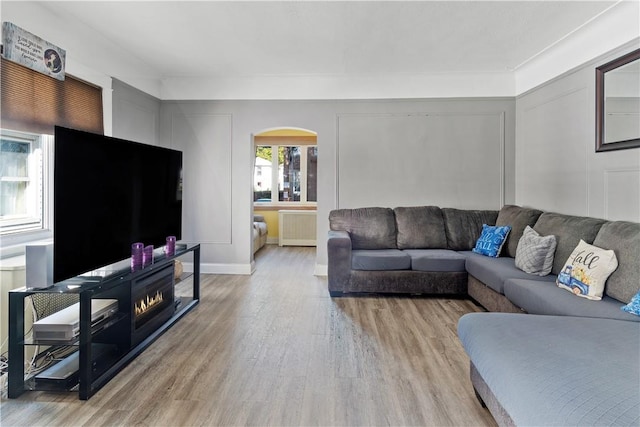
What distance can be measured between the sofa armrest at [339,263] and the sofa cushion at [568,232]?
1.92 meters

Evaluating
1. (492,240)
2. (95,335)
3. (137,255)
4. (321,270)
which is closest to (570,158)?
(492,240)

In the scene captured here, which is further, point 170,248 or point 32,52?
point 170,248

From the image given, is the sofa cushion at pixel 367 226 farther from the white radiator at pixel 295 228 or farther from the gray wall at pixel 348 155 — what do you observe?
the white radiator at pixel 295 228

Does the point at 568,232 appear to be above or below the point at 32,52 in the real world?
below

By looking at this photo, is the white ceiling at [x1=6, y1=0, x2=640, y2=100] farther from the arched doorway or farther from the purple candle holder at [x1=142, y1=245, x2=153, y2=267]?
the arched doorway

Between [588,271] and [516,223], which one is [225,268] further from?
[588,271]

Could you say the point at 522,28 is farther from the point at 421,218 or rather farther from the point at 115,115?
the point at 115,115

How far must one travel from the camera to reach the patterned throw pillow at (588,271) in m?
2.41

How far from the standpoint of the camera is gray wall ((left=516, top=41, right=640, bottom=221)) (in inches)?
118

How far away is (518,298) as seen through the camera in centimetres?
275

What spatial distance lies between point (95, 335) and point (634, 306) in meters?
3.44

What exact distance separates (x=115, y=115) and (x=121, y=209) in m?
1.80

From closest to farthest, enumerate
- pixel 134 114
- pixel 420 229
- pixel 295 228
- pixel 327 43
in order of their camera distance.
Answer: pixel 327 43
pixel 134 114
pixel 420 229
pixel 295 228

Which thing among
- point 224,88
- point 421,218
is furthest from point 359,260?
point 224,88
